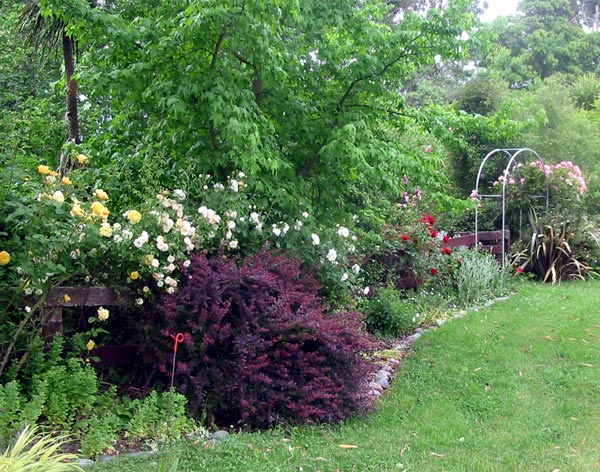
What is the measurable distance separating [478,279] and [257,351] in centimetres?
561

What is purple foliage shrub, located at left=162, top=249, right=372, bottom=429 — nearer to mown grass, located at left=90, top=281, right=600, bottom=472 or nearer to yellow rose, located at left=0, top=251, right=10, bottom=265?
mown grass, located at left=90, top=281, right=600, bottom=472

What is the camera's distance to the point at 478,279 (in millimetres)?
8898

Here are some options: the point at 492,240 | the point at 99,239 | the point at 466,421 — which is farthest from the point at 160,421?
the point at 492,240

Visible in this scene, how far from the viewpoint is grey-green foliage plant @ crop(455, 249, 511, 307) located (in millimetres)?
8664

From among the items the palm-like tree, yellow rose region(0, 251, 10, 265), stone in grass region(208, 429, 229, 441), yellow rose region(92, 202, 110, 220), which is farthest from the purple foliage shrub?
the palm-like tree

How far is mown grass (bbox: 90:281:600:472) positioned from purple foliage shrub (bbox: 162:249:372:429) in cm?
19

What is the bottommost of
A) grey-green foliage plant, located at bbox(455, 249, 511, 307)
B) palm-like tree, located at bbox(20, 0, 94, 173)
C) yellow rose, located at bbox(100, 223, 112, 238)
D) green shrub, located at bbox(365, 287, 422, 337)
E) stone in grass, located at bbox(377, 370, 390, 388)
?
stone in grass, located at bbox(377, 370, 390, 388)

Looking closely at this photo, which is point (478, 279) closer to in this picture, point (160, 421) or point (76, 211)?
point (160, 421)

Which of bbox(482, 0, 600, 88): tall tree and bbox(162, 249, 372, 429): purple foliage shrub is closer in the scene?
bbox(162, 249, 372, 429): purple foliage shrub

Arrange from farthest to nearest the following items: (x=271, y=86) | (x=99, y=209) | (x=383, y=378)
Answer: (x=271, y=86) → (x=383, y=378) → (x=99, y=209)

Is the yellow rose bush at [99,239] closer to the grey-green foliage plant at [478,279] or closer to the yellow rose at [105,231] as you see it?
the yellow rose at [105,231]

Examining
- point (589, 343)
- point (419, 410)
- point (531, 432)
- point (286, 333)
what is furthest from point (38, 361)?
point (589, 343)

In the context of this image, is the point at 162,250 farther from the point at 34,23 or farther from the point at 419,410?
the point at 34,23

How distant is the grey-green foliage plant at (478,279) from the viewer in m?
8.66
